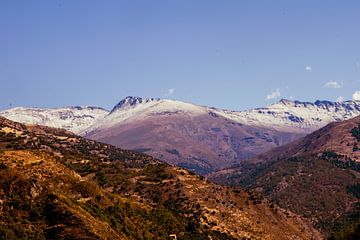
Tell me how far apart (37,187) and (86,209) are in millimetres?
11550

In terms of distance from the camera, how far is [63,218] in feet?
322

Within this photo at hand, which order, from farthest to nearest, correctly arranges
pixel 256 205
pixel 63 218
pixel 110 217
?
pixel 256 205 → pixel 110 217 → pixel 63 218

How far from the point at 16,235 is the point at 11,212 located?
809 centimetres

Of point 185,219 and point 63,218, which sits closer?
point 63,218

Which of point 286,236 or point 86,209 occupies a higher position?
point 86,209

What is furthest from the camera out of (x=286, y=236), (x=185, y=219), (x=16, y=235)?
(x=286, y=236)

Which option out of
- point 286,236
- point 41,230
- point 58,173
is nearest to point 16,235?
point 41,230

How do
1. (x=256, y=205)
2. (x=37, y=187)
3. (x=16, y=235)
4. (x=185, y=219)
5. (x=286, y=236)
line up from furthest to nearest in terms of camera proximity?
(x=256, y=205) → (x=286, y=236) → (x=185, y=219) → (x=37, y=187) → (x=16, y=235)

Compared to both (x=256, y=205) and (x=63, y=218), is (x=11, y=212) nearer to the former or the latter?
(x=63, y=218)

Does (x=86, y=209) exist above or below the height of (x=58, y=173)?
below

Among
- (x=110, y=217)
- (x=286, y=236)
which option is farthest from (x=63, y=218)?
(x=286, y=236)

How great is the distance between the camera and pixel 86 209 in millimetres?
110312

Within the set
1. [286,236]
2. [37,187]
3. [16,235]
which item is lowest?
[286,236]

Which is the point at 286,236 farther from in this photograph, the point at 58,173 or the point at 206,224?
the point at 58,173
